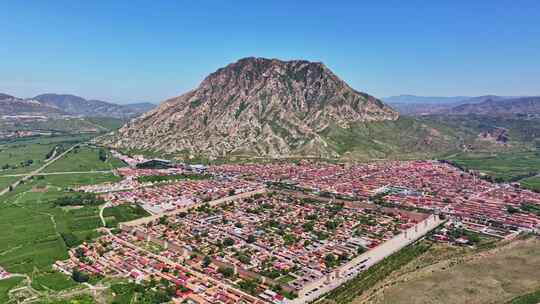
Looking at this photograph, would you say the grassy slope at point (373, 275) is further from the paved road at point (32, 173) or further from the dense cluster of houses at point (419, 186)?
the paved road at point (32, 173)

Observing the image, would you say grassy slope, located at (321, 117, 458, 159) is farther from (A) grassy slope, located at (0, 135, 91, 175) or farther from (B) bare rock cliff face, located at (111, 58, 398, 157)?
(A) grassy slope, located at (0, 135, 91, 175)

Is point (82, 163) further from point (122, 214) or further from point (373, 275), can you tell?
point (373, 275)

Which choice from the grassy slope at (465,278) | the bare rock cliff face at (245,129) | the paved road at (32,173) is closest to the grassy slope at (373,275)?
the grassy slope at (465,278)

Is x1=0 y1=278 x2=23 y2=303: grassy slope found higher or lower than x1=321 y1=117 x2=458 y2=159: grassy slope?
lower

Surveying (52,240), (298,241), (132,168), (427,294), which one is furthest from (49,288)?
(132,168)

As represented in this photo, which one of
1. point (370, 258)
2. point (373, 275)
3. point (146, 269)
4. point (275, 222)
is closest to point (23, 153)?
point (275, 222)

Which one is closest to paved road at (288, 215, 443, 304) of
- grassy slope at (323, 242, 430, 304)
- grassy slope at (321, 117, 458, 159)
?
grassy slope at (323, 242, 430, 304)

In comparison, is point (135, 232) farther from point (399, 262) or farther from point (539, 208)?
point (539, 208)

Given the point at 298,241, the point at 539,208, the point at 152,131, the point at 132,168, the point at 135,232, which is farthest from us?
the point at 152,131

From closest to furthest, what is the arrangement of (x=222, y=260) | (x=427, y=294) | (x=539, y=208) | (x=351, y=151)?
(x=427, y=294)
(x=222, y=260)
(x=539, y=208)
(x=351, y=151)
